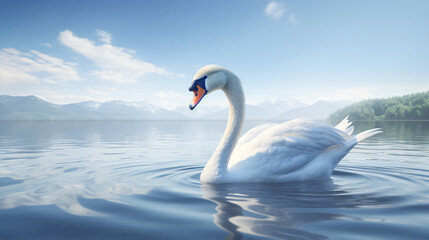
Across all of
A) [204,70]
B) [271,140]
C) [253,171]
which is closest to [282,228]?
[253,171]

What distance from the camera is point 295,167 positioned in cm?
531

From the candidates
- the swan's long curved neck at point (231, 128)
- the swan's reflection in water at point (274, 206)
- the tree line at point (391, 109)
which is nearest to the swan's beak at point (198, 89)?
the swan's long curved neck at point (231, 128)

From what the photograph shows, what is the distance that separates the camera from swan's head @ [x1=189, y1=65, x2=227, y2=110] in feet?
16.7

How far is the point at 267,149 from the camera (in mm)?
5125

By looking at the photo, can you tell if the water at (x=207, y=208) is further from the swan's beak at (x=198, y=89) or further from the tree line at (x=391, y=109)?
the tree line at (x=391, y=109)

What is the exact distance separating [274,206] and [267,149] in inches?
56.7

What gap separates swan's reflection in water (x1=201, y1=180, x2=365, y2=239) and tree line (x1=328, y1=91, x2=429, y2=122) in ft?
332

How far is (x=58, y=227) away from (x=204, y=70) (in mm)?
3449

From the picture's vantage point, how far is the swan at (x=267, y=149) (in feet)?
16.8

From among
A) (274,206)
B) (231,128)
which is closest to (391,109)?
(231,128)

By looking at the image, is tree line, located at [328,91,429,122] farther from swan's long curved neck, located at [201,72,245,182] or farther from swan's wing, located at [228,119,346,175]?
swan's long curved neck, located at [201,72,245,182]

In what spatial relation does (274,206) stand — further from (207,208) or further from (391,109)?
(391,109)

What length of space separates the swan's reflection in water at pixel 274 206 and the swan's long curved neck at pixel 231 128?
428 mm

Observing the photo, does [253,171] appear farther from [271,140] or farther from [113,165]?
[113,165]
